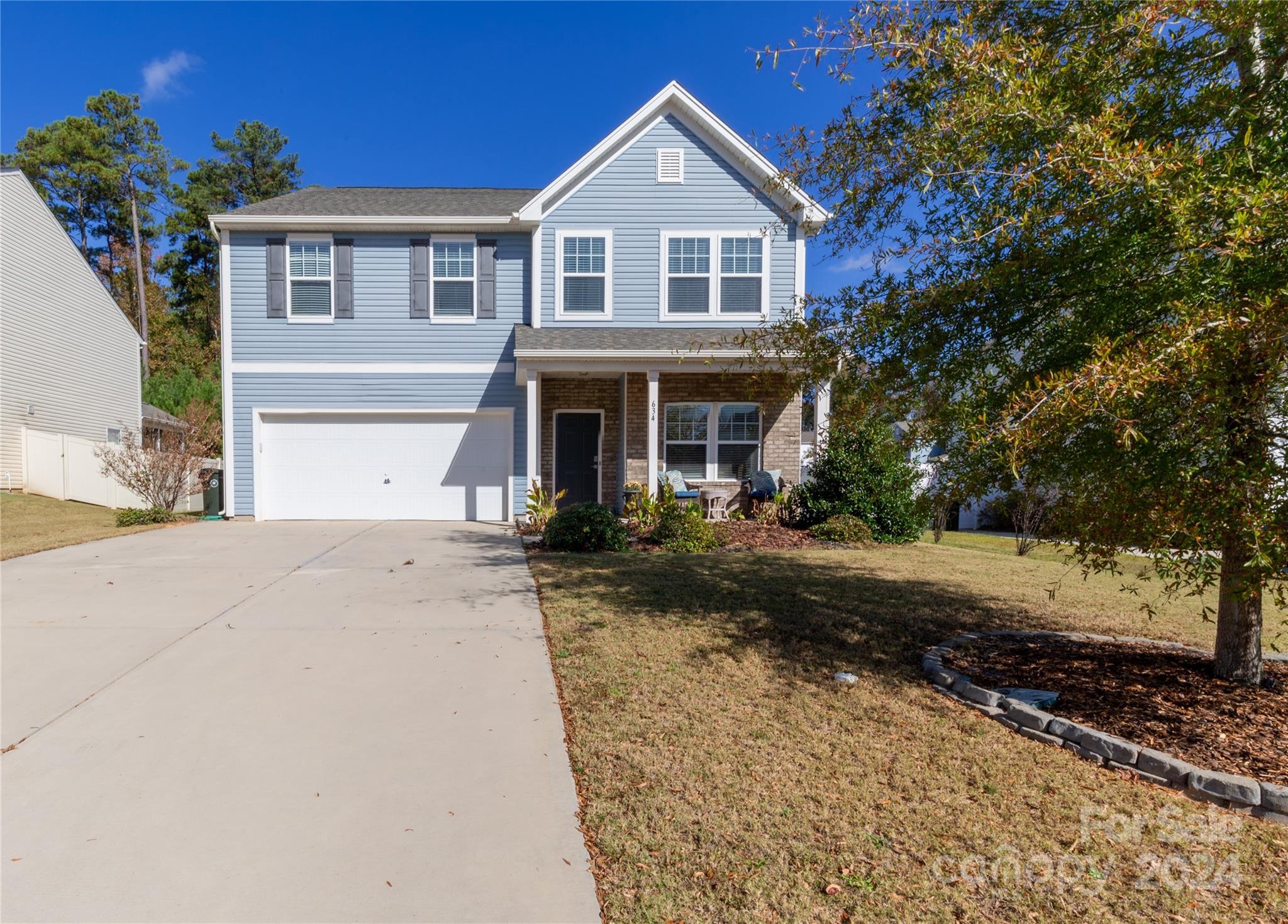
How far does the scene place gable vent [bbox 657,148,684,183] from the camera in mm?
12305

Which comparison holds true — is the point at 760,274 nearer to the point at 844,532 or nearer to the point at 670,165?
the point at 670,165

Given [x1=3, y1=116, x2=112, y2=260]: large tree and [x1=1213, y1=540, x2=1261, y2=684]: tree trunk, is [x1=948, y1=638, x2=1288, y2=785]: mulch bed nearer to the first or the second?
[x1=1213, y1=540, x2=1261, y2=684]: tree trunk

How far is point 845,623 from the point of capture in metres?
5.70

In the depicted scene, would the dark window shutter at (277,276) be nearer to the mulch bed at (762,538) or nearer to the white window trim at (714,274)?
the white window trim at (714,274)

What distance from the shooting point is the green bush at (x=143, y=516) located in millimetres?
11664

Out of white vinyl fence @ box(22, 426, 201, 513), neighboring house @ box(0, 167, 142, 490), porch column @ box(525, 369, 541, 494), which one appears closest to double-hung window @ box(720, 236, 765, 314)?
porch column @ box(525, 369, 541, 494)

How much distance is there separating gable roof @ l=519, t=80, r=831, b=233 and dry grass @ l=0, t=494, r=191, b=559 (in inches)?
349

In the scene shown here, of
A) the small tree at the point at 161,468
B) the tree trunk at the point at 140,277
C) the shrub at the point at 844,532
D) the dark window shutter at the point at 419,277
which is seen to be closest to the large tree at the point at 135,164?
the tree trunk at the point at 140,277

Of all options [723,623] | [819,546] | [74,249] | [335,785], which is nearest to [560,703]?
[335,785]

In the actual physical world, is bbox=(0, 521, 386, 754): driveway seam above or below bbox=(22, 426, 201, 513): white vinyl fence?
below

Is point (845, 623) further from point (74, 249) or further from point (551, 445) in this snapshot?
point (74, 249)

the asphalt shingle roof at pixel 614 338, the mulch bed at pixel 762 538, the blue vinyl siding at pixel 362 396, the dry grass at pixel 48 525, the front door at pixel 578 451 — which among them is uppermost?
the asphalt shingle roof at pixel 614 338

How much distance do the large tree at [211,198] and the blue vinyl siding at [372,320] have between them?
78.1 ft

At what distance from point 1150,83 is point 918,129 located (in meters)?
1.25
